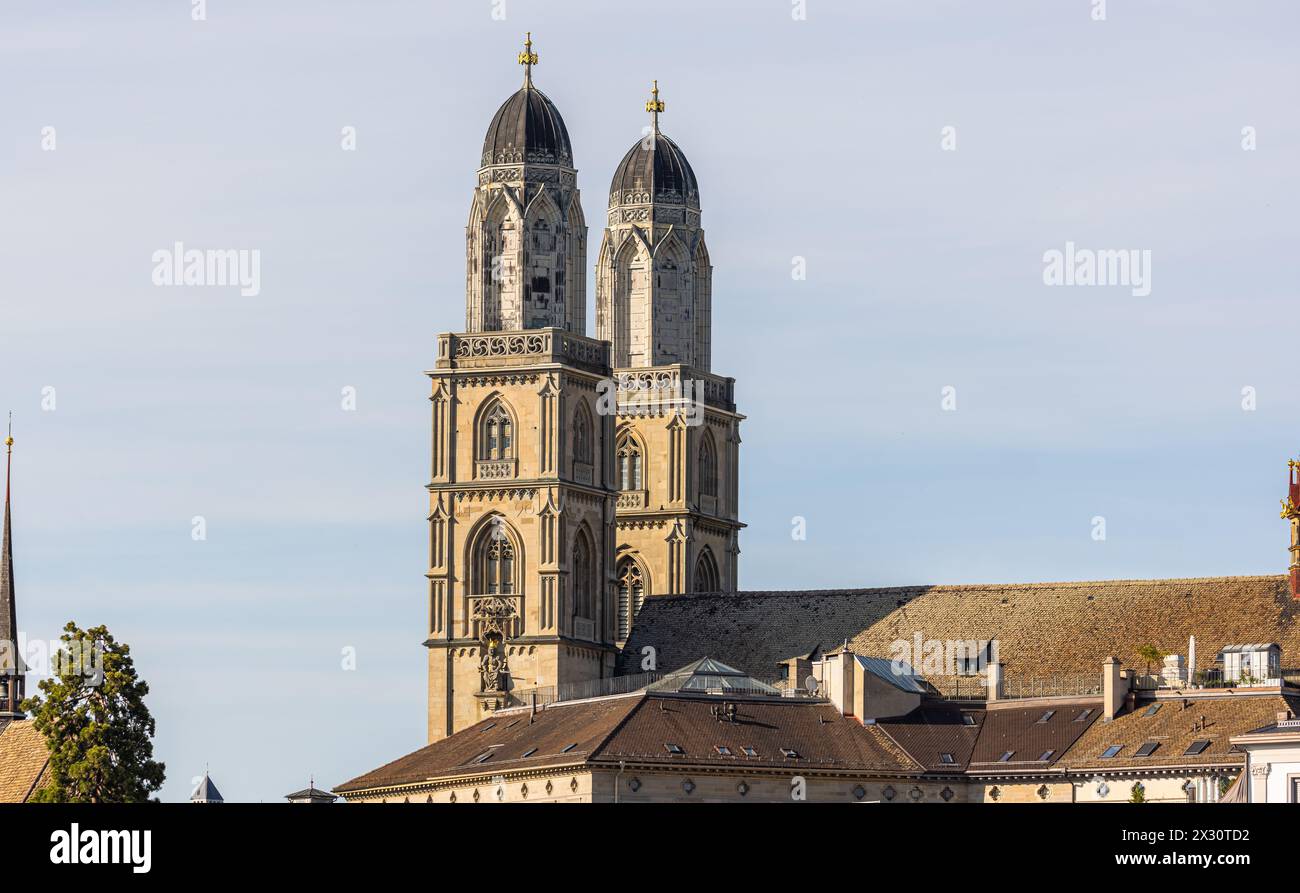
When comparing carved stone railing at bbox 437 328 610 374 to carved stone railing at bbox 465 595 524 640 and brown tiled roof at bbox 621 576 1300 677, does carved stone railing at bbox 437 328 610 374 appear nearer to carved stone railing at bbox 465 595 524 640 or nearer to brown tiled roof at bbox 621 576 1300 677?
carved stone railing at bbox 465 595 524 640

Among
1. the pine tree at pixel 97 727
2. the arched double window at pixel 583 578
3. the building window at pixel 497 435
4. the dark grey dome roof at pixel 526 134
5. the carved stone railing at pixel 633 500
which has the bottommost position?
the pine tree at pixel 97 727

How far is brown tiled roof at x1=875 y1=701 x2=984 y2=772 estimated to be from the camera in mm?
174000

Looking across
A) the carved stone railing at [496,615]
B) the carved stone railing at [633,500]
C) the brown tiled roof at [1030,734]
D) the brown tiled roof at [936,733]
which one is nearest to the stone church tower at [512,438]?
the carved stone railing at [496,615]

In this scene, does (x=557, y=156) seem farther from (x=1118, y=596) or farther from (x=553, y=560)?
(x=1118, y=596)

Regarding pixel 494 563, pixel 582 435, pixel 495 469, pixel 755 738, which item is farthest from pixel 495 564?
pixel 755 738

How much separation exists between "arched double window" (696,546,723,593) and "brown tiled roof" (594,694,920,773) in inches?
829

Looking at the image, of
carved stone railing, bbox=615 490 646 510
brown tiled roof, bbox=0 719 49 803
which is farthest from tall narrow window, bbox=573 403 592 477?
brown tiled roof, bbox=0 719 49 803

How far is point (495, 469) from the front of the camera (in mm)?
185750

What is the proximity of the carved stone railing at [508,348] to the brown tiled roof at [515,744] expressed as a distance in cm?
1523

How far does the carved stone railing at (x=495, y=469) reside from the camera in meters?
186

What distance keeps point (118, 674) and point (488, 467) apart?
38593 millimetres

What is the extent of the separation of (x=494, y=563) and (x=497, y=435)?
5.44 meters

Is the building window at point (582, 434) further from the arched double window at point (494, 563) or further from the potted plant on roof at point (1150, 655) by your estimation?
the potted plant on roof at point (1150, 655)
